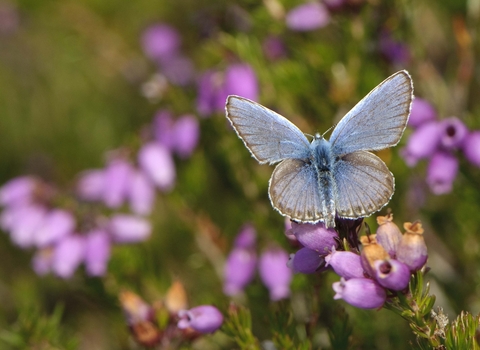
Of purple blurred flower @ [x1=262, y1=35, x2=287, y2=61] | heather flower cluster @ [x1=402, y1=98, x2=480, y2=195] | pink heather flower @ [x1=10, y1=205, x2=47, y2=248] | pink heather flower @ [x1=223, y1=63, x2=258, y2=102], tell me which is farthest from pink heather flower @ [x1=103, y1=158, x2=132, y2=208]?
heather flower cluster @ [x1=402, y1=98, x2=480, y2=195]

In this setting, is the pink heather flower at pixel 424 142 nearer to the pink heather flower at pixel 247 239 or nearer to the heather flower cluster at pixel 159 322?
the pink heather flower at pixel 247 239

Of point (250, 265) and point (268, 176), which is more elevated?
point (268, 176)

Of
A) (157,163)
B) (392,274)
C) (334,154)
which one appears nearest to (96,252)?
(157,163)

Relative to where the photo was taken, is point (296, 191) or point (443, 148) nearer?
point (296, 191)

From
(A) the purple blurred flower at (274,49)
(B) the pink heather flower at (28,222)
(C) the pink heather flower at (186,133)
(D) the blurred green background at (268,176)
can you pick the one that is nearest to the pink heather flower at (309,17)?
(D) the blurred green background at (268,176)

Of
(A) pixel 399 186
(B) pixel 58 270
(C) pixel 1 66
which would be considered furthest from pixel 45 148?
(A) pixel 399 186

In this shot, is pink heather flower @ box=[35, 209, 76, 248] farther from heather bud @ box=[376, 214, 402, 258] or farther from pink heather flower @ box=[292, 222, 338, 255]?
heather bud @ box=[376, 214, 402, 258]

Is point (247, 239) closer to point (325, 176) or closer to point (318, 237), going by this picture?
point (325, 176)

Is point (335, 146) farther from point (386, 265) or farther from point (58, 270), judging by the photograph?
point (58, 270)
